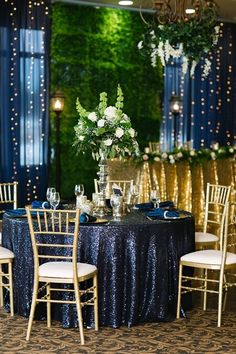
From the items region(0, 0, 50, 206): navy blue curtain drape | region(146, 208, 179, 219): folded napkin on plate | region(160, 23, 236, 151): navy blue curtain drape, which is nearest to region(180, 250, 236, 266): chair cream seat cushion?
region(146, 208, 179, 219): folded napkin on plate

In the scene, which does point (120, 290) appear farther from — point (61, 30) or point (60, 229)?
point (61, 30)

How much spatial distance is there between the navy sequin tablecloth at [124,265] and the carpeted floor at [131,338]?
0.11 metres

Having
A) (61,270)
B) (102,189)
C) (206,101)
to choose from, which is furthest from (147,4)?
(61,270)

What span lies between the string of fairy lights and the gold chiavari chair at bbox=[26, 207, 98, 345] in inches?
217

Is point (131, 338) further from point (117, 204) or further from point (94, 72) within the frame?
point (94, 72)

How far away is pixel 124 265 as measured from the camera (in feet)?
19.7

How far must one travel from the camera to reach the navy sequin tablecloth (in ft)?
19.6

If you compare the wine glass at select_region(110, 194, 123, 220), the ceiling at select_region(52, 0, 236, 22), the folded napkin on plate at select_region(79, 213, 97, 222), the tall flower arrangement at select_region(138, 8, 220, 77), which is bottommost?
the folded napkin on plate at select_region(79, 213, 97, 222)

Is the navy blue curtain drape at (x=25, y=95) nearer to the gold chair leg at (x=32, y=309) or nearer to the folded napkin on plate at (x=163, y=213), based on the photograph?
the folded napkin on plate at (x=163, y=213)

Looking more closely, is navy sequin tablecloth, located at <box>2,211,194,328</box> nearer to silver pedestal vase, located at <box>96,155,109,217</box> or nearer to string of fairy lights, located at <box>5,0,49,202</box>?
silver pedestal vase, located at <box>96,155,109,217</box>

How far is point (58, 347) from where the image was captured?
18.1 feet

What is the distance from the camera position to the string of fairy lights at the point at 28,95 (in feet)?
37.6

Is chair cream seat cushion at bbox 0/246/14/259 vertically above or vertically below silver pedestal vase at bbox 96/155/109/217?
below

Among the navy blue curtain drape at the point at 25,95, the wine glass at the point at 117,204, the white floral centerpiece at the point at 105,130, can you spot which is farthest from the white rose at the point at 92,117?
the navy blue curtain drape at the point at 25,95
